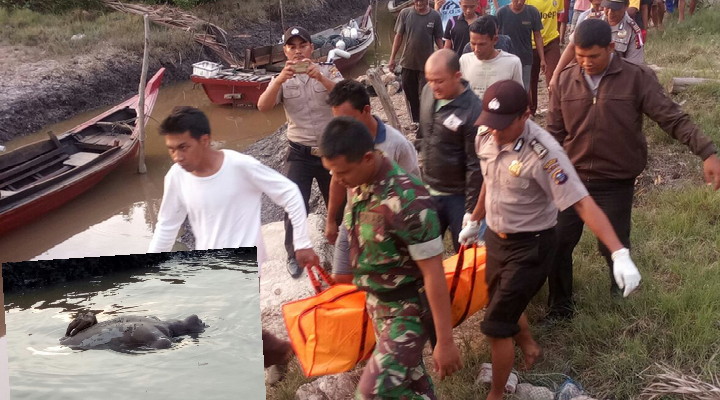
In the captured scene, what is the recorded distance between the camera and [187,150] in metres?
2.65

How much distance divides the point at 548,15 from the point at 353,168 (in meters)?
5.73

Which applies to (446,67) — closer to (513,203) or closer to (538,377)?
(513,203)

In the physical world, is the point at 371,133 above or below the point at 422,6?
below

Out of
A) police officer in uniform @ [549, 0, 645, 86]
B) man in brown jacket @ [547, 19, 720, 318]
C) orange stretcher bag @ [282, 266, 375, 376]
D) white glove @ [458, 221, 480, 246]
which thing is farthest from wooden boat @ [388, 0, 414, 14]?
orange stretcher bag @ [282, 266, 375, 376]

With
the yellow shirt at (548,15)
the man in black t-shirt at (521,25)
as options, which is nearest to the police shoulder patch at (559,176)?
the man in black t-shirt at (521,25)

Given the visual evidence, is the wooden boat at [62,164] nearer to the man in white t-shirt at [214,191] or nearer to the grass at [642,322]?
the grass at [642,322]

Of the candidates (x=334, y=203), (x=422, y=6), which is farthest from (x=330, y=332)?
(x=422, y=6)

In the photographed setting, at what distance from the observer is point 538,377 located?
136 inches

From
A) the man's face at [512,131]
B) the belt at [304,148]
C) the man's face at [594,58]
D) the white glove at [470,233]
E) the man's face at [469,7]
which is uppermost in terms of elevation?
the man's face at [469,7]

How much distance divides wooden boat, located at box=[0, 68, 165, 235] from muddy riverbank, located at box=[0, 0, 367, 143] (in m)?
2.80

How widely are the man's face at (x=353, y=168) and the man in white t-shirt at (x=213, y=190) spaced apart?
10.2 inches

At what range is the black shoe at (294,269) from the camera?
497 cm

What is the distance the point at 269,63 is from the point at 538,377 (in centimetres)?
1315

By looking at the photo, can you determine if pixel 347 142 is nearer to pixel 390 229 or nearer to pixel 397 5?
pixel 390 229
